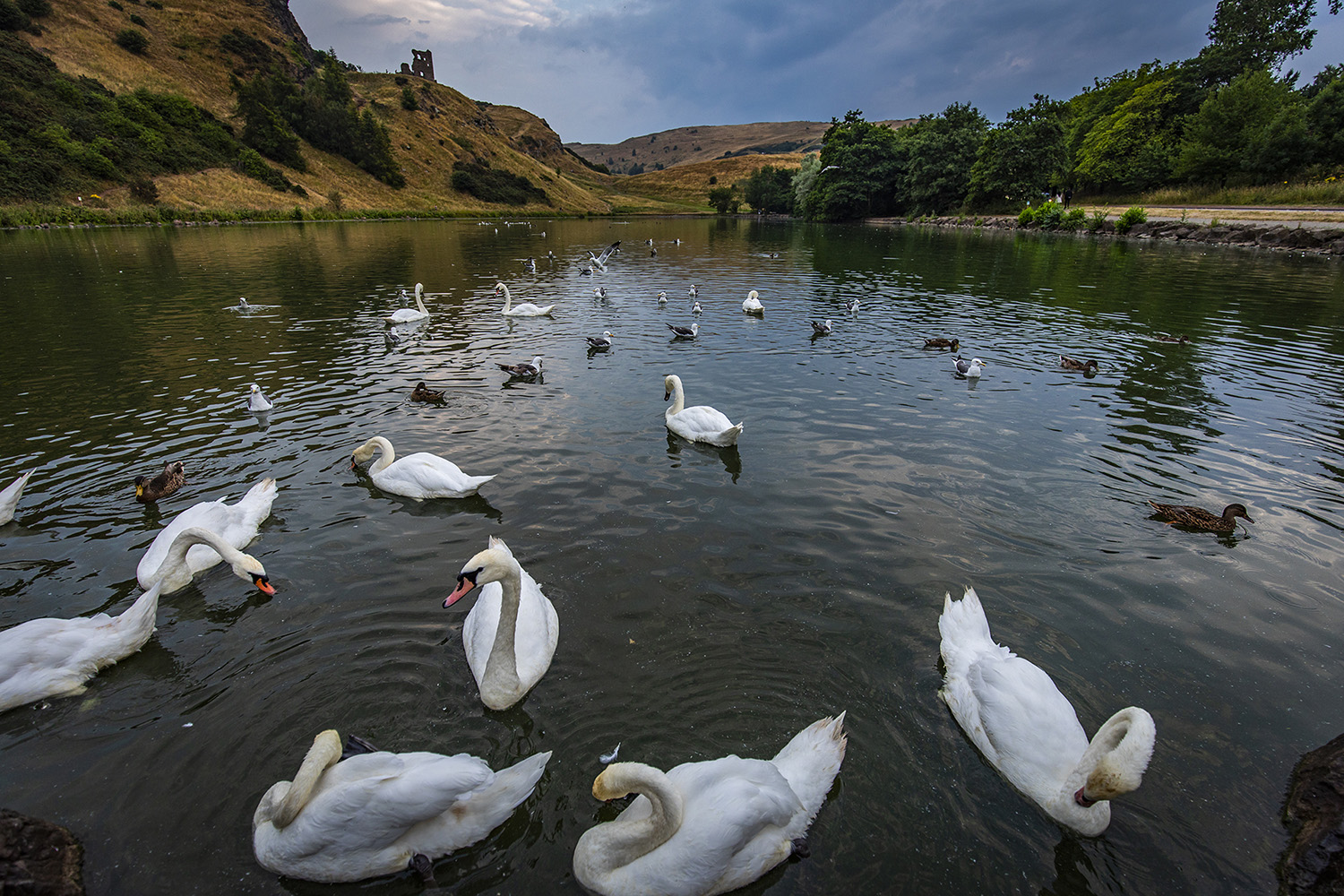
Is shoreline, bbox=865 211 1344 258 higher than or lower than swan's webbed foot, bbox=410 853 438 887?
higher

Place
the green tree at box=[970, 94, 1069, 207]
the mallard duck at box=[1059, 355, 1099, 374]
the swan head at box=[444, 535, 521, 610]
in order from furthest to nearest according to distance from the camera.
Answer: the green tree at box=[970, 94, 1069, 207] → the mallard duck at box=[1059, 355, 1099, 374] → the swan head at box=[444, 535, 521, 610]

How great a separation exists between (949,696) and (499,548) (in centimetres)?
388

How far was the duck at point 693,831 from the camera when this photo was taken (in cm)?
322

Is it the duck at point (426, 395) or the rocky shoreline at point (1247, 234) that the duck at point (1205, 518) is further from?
the rocky shoreline at point (1247, 234)

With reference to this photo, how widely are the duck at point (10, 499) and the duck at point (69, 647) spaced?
3.22m

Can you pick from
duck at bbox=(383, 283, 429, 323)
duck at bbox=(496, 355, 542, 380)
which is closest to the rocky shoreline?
duck at bbox=(496, 355, 542, 380)

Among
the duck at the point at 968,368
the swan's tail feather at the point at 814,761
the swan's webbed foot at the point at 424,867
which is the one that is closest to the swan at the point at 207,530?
the swan's webbed foot at the point at 424,867

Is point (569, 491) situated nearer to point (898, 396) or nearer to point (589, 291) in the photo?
point (898, 396)

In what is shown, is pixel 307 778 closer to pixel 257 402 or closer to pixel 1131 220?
pixel 257 402

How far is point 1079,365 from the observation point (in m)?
13.1

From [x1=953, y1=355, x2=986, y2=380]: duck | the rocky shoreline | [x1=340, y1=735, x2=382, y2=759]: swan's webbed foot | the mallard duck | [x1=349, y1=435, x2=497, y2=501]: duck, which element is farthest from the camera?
the rocky shoreline

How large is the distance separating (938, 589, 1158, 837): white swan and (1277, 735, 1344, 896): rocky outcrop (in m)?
0.84

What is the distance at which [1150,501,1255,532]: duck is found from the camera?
6930mm

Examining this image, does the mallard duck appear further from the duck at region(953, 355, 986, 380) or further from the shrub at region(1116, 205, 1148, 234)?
the shrub at region(1116, 205, 1148, 234)
